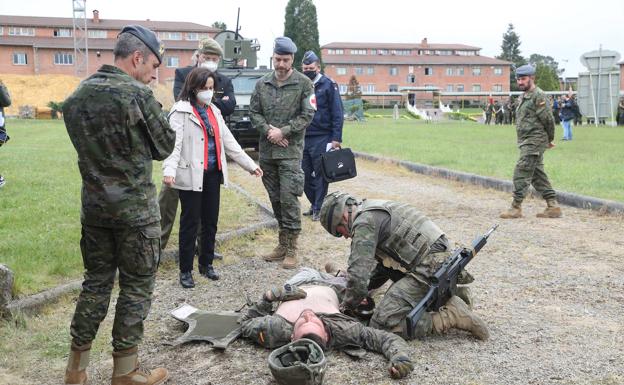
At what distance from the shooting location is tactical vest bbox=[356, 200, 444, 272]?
416cm

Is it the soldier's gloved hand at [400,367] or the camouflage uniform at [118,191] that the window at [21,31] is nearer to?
the camouflage uniform at [118,191]

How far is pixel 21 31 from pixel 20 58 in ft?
39.0

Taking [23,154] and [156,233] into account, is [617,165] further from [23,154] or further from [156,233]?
[23,154]

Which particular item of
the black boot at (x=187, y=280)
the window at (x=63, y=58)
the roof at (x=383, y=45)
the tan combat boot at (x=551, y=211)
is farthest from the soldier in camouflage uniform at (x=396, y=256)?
the roof at (x=383, y=45)

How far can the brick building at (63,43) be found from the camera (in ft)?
216

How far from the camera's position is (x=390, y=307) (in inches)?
160

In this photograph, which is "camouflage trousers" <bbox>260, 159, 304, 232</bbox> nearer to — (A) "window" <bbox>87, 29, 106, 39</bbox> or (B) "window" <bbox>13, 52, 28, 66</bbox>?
(B) "window" <bbox>13, 52, 28, 66</bbox>

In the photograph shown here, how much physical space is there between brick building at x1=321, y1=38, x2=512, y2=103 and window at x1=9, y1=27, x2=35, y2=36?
36708mm

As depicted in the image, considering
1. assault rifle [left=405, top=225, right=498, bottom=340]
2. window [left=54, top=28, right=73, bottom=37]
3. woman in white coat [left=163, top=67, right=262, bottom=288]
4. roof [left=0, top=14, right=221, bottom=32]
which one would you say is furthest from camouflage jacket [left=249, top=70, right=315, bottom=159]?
window [left=54, top=28, right=73, bottom=37]

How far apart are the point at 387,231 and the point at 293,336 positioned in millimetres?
936

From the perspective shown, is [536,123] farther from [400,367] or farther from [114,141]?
[114,141]

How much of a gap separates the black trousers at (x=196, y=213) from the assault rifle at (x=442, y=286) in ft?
7.12

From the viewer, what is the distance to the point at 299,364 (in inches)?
126

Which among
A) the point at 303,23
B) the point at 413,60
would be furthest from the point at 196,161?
the point at 413,60
